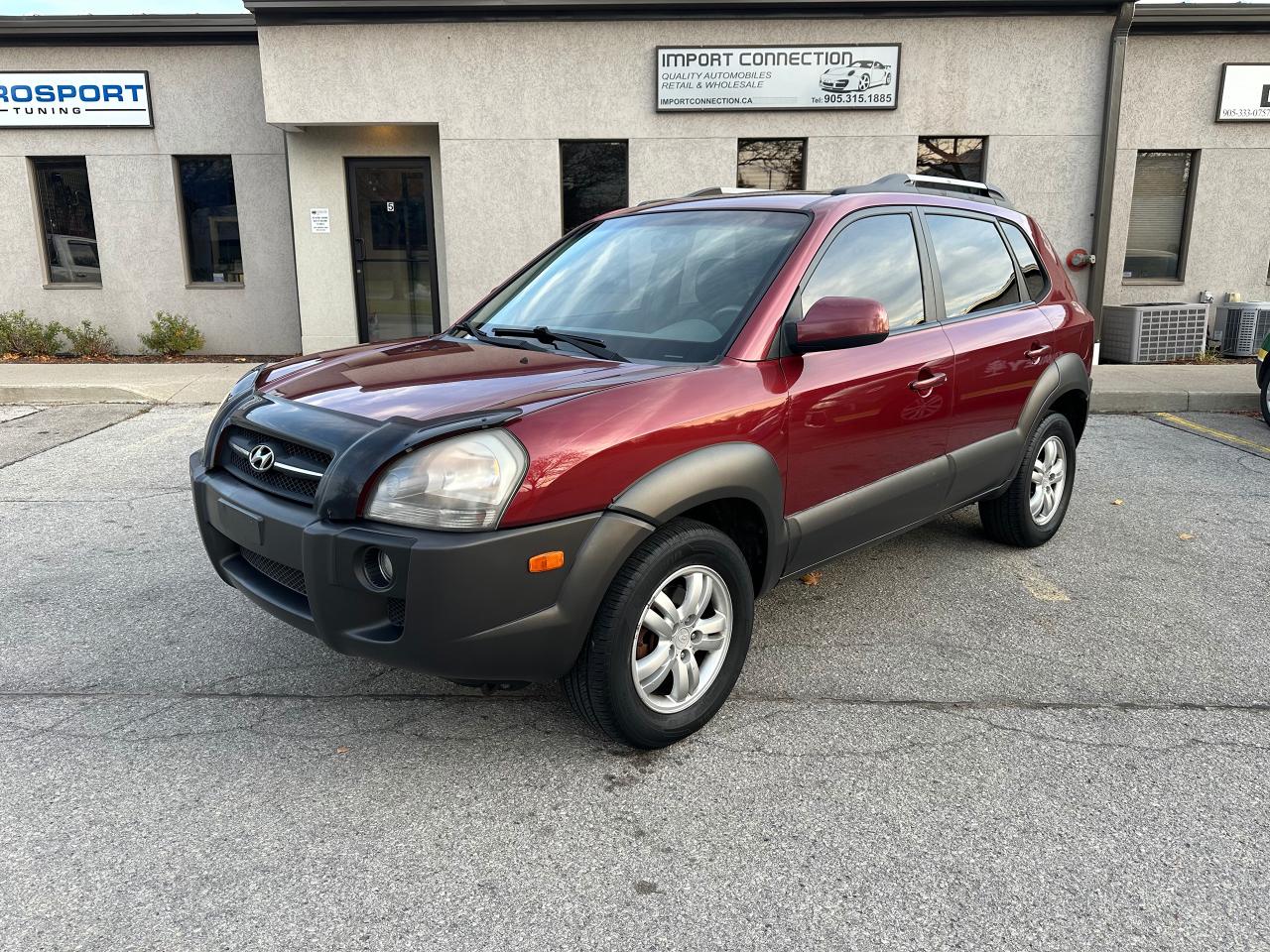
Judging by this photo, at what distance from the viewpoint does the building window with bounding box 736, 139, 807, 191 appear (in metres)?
A: 11.4

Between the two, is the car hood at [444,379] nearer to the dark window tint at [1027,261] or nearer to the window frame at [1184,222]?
the dark window tint at [1027,261]

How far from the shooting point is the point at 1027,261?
188 inches

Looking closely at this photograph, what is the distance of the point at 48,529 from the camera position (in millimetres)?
5309

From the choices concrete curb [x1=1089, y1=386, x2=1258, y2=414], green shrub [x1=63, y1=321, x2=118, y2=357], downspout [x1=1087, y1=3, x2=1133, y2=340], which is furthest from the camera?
green shrub [x1=63, y1=321, x2=118, y2=357]

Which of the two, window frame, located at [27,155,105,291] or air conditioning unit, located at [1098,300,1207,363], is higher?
window frame, located at [27,155,105,291]

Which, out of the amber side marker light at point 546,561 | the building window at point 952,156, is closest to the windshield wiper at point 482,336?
the amber side marker light at point 546,561

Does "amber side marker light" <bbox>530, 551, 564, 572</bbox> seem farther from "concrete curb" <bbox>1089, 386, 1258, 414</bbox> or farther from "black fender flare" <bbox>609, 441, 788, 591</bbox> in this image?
"concrete curb" <bbox>1089, 386, 1258, 414</bbox>

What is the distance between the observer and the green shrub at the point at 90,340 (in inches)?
483

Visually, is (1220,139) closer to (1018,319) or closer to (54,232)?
(1018,319)

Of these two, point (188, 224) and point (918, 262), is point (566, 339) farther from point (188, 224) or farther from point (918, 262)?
point (188, 224)

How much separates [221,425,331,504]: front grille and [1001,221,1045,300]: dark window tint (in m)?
3.60

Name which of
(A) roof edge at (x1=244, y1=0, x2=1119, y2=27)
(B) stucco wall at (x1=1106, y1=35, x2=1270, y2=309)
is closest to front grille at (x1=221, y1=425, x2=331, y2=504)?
(A) roof edge at (x1=244, y1=0, x2=1119, y2=27)

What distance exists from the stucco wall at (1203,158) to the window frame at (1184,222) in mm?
33

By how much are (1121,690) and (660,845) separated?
1.95 metres
